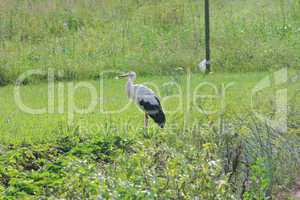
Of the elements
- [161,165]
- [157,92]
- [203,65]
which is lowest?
[161,165]

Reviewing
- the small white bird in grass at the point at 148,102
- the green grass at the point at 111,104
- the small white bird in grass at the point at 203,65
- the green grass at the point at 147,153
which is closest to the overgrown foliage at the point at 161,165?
the green grass at the point at 147,153

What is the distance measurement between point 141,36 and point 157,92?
3771 mm

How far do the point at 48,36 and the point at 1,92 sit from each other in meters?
3.19

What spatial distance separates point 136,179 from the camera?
5.55 meters

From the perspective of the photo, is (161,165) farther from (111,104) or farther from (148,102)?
(111,104)

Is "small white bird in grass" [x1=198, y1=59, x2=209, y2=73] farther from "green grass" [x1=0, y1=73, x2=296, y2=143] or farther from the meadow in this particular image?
"green grass" [x1=0, y1=73, x2=296, y2=143]

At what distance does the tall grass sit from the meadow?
0.09 ft

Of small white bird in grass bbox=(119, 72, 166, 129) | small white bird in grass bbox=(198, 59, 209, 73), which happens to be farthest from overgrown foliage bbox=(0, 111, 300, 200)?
small white bird in grass bbox=(198, 59, 209, 73)

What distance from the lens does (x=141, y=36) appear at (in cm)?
1517

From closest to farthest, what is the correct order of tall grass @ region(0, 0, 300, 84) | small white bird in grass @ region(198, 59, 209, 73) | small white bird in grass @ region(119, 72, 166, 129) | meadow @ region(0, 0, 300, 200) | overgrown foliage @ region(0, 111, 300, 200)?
overgrown foliage @ region(0, 111, 300, 200)
meadow @ region(0, 0, 300, 200)
small white bird in grass @ region(119, 72, 166, 129)
small white bird in grass @ region(198, 59, 209, 73)
tall grass @ region(0, 0, 300, 84)

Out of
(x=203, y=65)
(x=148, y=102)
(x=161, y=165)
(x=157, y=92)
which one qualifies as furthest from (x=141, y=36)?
(x=161, y=165)

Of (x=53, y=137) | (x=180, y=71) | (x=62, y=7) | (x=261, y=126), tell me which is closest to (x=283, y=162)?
(x=261, y=126)

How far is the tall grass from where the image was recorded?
13.6m

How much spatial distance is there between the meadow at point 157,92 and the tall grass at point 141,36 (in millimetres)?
28
